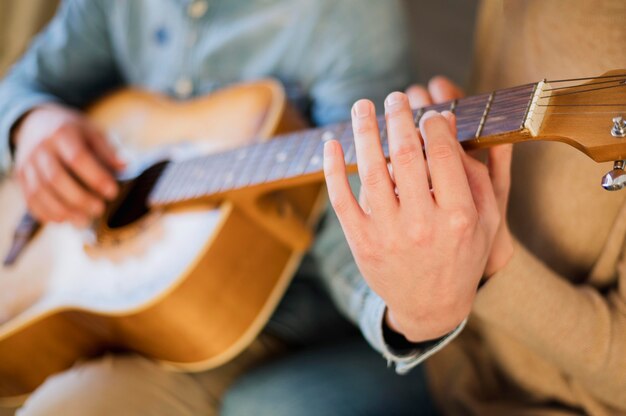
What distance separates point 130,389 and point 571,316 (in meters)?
0.55

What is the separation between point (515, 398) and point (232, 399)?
14.5 inches

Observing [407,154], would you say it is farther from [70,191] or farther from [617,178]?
[70,191]

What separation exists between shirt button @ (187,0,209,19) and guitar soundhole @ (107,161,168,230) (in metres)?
0.25

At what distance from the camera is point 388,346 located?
1.93 feet

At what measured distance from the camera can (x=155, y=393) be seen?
Answer: 779 mm

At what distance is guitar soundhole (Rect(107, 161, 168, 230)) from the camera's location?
2.59 ft

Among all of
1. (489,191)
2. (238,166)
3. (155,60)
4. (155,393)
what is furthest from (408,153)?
(155,60)

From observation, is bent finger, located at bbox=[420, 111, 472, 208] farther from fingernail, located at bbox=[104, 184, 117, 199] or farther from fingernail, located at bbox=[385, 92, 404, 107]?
fingernail, located at bbox=[104, 184, 117, 199]

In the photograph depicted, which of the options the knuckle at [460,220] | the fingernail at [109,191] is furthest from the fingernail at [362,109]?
the fingernail at [109,191]

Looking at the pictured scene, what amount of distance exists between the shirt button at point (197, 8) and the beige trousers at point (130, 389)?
522 millimetres

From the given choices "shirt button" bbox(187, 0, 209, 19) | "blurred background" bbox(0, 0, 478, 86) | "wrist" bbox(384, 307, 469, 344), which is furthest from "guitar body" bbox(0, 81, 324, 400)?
"blurred background" bbox(0, 0, 478, 86)

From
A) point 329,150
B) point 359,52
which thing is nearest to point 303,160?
point 329,150

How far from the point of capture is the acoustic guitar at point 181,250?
2.30ft

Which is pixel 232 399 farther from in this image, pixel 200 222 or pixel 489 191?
pixel 489 191
